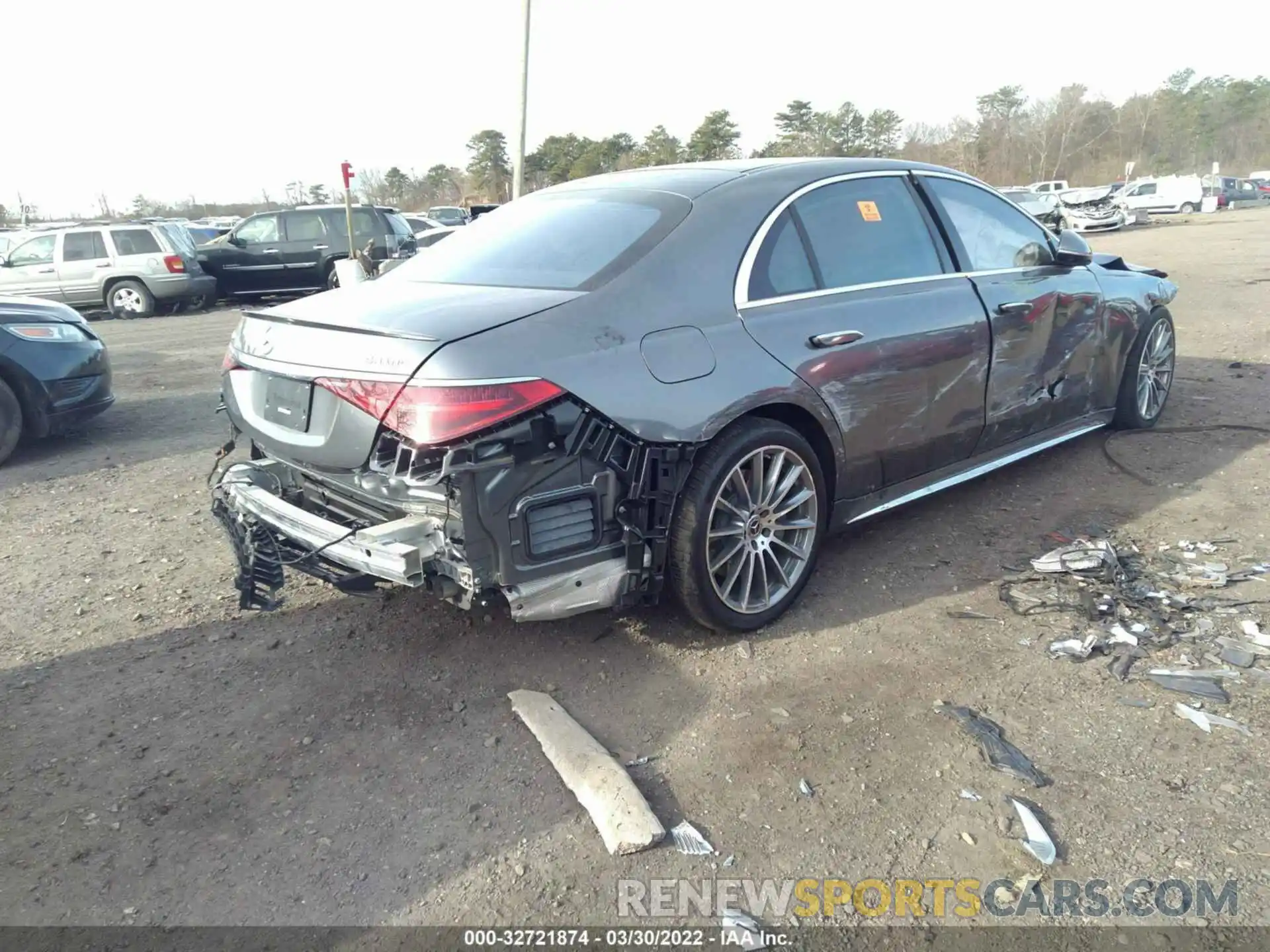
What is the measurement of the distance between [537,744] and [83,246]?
1630 centimetres

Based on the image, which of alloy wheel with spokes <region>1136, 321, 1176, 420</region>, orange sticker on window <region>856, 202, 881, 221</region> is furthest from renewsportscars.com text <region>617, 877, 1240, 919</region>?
alloy wheel with spokes <region>1136, 321, 1176, 420</region>

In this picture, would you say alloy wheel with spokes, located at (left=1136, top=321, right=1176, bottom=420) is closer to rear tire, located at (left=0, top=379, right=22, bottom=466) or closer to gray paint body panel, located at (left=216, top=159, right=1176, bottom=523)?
gray paint body panel, located at (left=216, top=159, right=1176, bottom=523)

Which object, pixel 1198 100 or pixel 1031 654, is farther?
pixel 1198 100

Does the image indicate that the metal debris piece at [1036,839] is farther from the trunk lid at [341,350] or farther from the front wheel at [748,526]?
the trunk lid at [341,350]

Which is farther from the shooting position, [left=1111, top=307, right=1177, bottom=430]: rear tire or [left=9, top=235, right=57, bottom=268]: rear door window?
[left=9, top=235, right=57, bottom=268]: rear door window

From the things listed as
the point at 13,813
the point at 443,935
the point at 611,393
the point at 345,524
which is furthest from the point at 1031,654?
the point at 13,813

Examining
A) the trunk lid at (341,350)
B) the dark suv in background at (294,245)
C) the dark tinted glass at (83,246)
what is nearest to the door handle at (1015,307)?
the trunk lid at (341,350)

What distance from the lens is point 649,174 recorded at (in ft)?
13.1

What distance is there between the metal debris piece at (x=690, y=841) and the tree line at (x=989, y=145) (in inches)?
1327

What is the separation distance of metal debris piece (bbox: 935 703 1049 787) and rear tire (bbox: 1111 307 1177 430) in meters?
3.53

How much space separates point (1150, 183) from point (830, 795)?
45424mm

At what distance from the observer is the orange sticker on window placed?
13.0ft

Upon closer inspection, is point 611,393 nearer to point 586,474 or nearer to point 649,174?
point 586,474

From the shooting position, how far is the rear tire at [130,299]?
15.6 m
